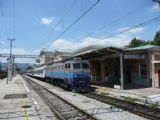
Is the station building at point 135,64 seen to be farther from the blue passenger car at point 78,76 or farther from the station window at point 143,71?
the blue passenger car at point 78,76

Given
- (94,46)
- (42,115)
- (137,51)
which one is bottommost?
(42,115)

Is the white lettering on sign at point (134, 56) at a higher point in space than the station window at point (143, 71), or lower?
higher

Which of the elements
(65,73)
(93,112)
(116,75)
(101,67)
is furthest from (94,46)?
(93,112)

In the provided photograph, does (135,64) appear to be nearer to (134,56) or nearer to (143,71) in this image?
(143,71)

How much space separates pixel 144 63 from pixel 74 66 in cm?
798

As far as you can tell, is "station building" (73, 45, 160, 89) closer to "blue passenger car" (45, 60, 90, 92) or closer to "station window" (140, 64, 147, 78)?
"station window" (140, 64, 147, 78)

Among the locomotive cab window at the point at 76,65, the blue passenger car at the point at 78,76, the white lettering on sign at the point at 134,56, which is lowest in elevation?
the blue passenger car at the point at 78,76

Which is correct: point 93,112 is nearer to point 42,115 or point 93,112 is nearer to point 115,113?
point 115,113

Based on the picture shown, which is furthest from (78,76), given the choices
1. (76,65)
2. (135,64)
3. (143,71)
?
(135,64)

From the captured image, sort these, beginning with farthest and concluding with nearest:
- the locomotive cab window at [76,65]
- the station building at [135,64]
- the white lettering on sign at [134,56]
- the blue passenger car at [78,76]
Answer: the white lettering on sign at [134,56]
the station building at [135,64]
the locomotive cab window at [76,65]
the blue passenger car at [78,76]

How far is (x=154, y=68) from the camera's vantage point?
29469 mm

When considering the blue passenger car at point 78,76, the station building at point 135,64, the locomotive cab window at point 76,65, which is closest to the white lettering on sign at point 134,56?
the station building at point 135,64

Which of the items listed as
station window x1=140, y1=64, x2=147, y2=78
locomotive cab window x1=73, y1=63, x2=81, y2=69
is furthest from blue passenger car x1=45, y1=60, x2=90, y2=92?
station window x1=140, y1=64, x2=147, y2=78

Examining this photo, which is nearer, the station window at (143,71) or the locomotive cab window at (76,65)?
the locomotive cab window at (76,65)
